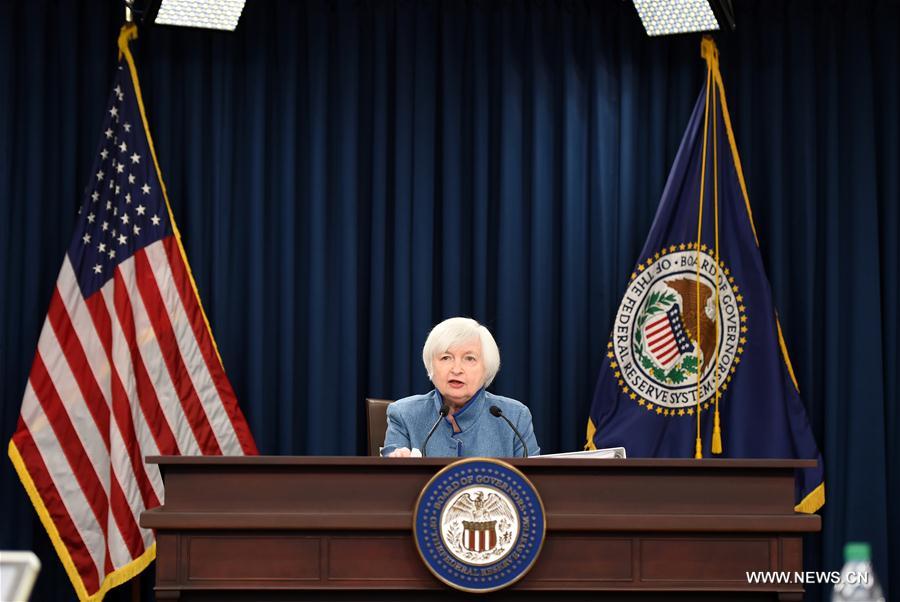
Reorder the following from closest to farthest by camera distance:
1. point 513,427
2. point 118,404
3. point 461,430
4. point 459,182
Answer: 1. point 513,427
2. point 461,430
3. point 118,404
4. point 459,182

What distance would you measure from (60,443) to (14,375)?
52cm

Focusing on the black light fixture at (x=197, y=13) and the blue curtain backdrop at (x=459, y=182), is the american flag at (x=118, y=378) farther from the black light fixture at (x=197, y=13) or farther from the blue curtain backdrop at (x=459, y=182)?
the black light fixture at (x=197, y=13)

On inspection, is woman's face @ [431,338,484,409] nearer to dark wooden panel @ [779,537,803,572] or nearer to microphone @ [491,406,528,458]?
microphone @ [491,406,528,458]

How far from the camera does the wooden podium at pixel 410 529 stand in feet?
9.41

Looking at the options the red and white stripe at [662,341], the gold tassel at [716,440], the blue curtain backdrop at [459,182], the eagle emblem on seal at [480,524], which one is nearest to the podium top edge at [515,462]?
the eagle emblem on seal at [480,524]

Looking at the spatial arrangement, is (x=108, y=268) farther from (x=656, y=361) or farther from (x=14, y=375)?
(x=656, y=361)

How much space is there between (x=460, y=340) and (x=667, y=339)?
163 cm

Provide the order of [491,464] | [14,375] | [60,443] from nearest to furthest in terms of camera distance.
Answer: [491,464]
[60,443]
[14,375]

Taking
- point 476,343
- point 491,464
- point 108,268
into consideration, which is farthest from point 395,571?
point 108,268

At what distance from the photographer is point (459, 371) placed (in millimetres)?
3578

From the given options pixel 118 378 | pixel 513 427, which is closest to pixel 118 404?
pixel 118 378

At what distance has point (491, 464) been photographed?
9.33ft

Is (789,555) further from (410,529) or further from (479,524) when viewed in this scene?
(410,529)

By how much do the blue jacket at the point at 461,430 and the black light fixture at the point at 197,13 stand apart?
204 centimetres
